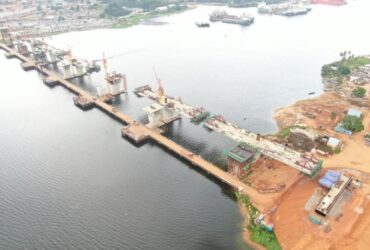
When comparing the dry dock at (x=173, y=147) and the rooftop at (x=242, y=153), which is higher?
the rooftop at (x=242, y=153)

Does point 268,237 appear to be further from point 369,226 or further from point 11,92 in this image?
point 11,92

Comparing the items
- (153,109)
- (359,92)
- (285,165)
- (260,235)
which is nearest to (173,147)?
(153,109)

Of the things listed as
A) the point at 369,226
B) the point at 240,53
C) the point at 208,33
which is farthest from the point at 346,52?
the point at 369,226

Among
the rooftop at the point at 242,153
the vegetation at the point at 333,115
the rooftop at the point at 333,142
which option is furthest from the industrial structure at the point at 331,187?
the vegetation at the point at 333,115

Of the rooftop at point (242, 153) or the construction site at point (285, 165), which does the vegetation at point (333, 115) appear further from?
the rooftop at point (242, 153)

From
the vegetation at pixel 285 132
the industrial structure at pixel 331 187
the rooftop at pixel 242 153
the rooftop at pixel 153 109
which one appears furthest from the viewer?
the rooftop at pixel 153 109

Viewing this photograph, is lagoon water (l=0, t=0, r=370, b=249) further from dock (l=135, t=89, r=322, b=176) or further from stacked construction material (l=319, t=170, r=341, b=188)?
stacked construction material (l=319, t=170, r=341, b=188)

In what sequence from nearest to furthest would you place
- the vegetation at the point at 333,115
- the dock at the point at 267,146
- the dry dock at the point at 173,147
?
the dry dock at the point at 173,147 < the dock at the point at 267,146 < the vegetation at the point at 333,115
